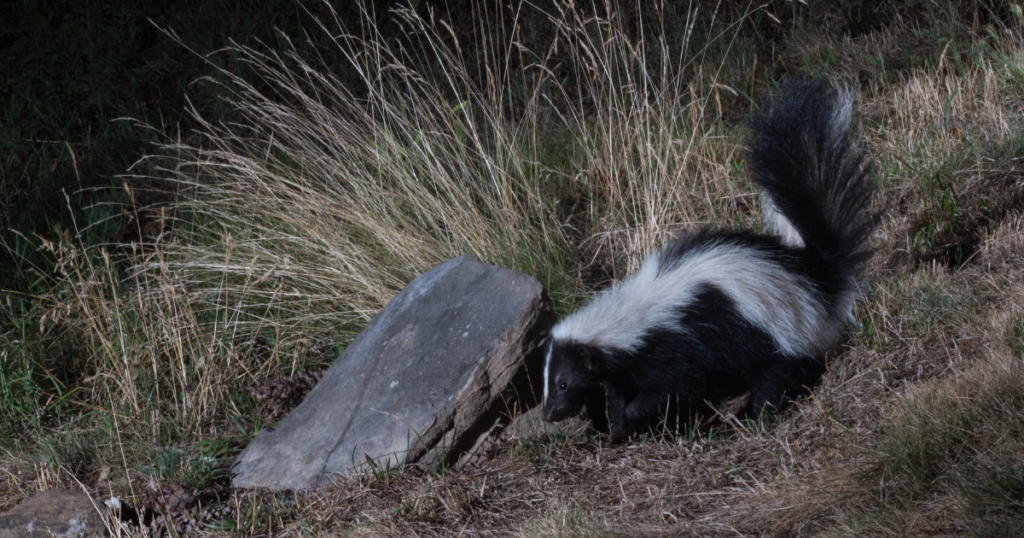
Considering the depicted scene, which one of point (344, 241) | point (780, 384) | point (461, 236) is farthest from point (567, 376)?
point (344, 241)

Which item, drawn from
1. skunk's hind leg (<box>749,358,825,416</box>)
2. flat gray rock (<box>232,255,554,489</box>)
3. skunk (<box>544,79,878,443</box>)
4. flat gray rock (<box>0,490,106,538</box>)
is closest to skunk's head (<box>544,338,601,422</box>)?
skunk (<box>544,79,878,443</box>)

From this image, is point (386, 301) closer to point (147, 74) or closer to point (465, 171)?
point (465, 171)

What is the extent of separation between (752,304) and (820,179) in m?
0.68

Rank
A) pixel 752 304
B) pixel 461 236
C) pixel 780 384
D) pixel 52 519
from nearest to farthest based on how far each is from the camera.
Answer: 1. pixel 52 519
2. pixel 752 304
3. pixel 780 384
4. pixel 461 236

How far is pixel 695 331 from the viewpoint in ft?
12.6

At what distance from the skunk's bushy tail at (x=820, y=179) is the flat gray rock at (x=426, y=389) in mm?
1212

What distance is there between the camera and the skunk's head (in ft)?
12.5

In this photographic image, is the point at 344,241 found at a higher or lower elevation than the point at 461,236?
lower

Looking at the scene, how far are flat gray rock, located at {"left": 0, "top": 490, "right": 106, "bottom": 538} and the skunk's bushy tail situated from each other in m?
3.27

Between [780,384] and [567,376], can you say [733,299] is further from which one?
[567,376]

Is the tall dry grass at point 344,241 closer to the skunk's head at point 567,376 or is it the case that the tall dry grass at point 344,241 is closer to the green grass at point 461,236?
the green grass at point 461,236

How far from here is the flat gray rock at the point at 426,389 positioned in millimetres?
3844

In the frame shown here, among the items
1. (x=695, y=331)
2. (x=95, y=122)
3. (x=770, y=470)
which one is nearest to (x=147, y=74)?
(x=95, y=122)

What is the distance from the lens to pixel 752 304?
12.3ft
